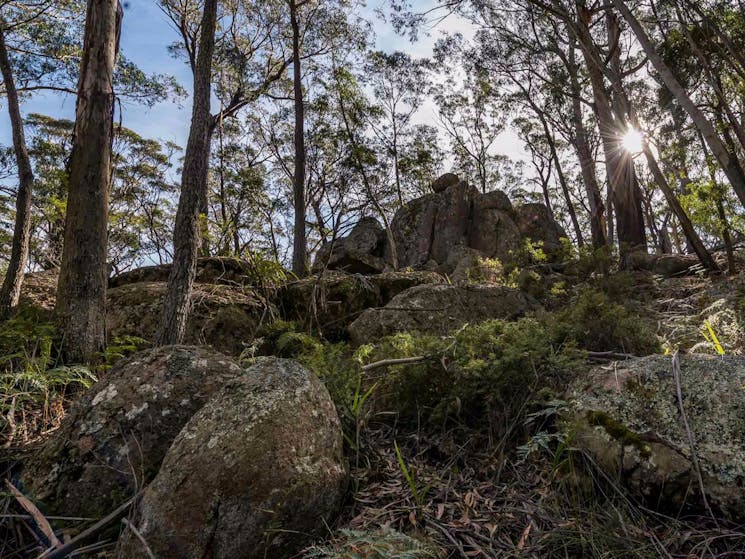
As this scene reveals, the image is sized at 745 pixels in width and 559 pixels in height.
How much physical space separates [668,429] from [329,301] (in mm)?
4295

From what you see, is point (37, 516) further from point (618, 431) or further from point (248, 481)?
point (618, 431)

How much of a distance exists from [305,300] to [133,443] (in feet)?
11.9

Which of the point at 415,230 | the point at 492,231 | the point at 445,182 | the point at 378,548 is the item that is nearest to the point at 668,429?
the point at 378,548

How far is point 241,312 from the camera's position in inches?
194

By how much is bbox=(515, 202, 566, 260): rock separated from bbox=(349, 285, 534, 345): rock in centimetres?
1374

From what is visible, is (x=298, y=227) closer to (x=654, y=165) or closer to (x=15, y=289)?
(x=15, y=289)

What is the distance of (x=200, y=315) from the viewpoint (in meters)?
4.68

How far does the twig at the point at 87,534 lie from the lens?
1606 mm

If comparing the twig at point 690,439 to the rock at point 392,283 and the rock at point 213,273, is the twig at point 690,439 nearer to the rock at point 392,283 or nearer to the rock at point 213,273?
the rock at point 392,283

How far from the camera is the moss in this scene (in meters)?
1.74

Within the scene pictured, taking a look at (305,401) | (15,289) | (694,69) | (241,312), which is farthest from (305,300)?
(694,69)

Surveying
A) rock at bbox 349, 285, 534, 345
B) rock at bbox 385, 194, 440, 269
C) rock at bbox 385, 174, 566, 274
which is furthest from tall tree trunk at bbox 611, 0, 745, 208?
rock at bbox 385, 194, 440, 269

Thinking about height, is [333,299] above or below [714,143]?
below

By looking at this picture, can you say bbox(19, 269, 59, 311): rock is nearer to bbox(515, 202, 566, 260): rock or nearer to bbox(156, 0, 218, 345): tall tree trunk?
bbox(156, 0, 218, 345): tall tree trunk
